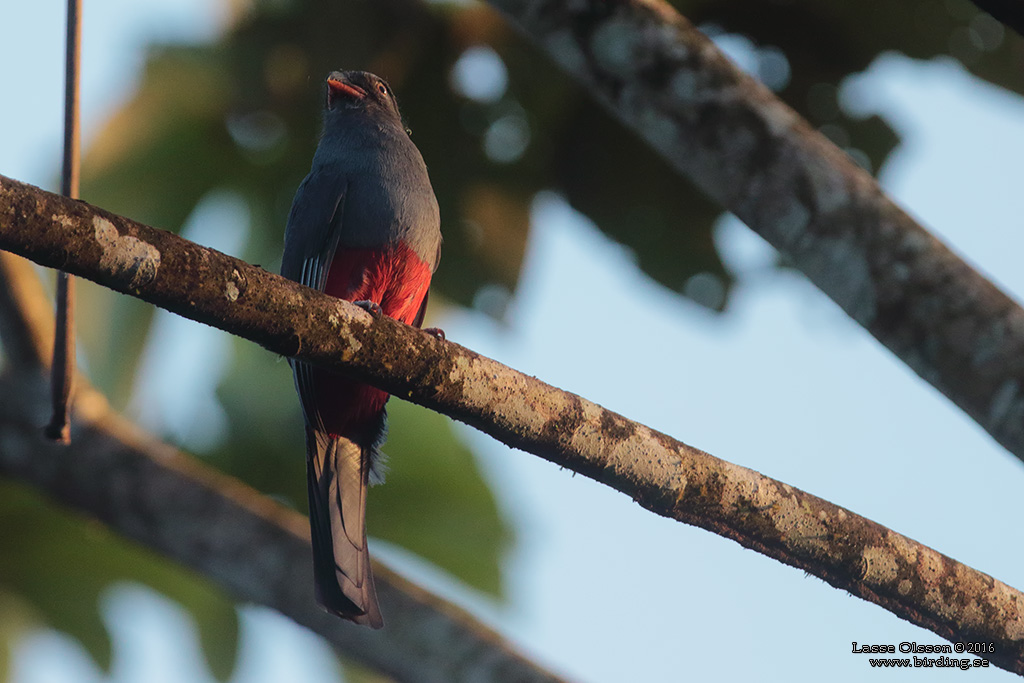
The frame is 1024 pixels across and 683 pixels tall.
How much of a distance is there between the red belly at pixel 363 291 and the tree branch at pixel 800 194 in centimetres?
84

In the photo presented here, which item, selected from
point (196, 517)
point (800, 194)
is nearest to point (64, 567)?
→ point (196, 517)

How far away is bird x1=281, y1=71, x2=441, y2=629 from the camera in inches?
101

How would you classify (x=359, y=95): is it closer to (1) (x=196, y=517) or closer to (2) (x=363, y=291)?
(2) (x=363, y=291)

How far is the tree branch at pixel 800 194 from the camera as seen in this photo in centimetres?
248

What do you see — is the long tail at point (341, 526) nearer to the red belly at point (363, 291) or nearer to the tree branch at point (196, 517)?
the red belly at point (363, 291)

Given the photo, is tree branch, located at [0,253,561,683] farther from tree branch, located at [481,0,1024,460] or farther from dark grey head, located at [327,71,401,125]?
tree branch, located at [481,0,1024,460]

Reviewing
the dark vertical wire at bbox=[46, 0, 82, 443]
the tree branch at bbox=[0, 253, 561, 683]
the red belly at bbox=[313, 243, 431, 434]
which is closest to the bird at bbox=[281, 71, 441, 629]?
the red belly at bbox=[313, 243, 431, 434]

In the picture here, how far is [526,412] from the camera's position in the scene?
1.86 meters

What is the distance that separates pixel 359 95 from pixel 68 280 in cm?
121

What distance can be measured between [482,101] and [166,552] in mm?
2470

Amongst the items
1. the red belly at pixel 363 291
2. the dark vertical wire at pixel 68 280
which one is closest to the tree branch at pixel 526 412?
the dark vertical wire at pixel 68 280

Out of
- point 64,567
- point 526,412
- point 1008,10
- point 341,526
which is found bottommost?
point 64,567

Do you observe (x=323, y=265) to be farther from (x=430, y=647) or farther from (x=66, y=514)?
(x=66, y=514)

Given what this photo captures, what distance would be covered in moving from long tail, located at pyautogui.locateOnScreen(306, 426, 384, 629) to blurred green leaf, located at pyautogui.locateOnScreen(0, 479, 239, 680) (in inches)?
116
